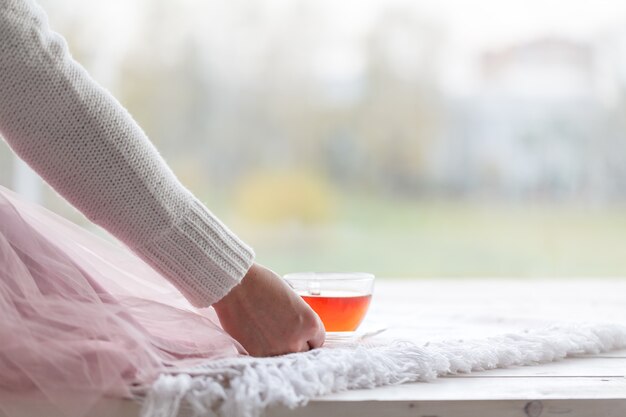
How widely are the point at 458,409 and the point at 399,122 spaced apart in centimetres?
280

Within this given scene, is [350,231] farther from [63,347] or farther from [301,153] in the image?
[63,347]

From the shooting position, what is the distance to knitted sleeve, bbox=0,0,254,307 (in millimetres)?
877

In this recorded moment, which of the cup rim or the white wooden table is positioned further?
the cup rim

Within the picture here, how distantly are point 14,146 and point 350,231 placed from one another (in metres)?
2.85

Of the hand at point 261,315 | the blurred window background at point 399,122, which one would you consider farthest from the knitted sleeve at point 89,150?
the blurred window background at point 399,122

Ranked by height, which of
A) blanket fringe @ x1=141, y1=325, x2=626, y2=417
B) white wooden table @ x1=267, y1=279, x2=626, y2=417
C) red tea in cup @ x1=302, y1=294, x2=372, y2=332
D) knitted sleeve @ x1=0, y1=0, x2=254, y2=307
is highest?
knitted sleeve @ x1=0, y1=0, x2=254, y2=307

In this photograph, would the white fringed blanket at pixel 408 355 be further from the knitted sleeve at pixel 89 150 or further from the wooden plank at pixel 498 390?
the knitted sleeve at pixel 89 150

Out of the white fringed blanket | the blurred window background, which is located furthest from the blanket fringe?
the blurred window background

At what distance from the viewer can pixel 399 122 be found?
3602mm

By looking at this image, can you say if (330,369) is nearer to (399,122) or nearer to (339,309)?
(339,309)

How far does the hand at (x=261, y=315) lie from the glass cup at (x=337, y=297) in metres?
0.14

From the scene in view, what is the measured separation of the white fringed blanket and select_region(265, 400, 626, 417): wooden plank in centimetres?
2

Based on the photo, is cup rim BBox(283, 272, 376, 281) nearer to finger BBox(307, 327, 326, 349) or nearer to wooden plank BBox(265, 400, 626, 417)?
finger BBox(307, 327, 326, 349)

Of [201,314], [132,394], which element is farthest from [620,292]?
[132,394]
